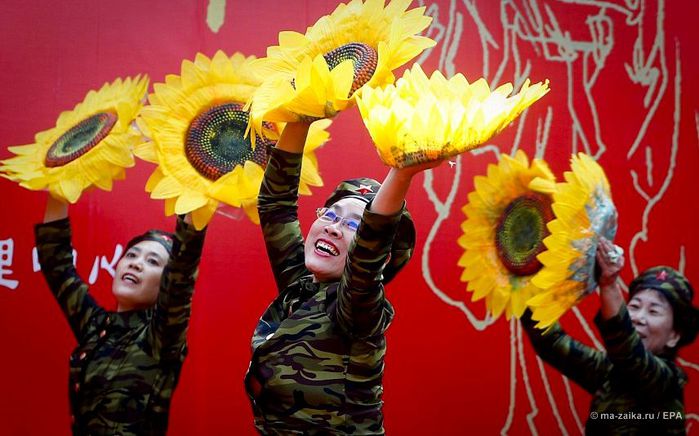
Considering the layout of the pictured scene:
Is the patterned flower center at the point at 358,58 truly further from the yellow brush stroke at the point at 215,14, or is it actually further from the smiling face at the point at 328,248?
the yellow brush stroke at the point at 215,14

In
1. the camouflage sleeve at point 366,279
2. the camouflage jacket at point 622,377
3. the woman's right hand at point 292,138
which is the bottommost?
the camouflage jacket at point 622,377

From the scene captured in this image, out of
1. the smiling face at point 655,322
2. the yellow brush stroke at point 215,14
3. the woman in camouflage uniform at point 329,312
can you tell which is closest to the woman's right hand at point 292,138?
the woman in camouflage uniform at point 329,312

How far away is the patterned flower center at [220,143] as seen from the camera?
6.77 feet

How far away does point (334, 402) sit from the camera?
5.24 ft

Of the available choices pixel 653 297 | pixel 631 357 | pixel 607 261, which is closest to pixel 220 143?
pixel 607 261

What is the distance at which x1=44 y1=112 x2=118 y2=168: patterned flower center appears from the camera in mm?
2273

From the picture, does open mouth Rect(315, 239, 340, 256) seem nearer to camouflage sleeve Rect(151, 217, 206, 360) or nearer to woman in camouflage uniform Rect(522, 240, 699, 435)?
camouflage sleeve Rect(151, 217, 206, 360)

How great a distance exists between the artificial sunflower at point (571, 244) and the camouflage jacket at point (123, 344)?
833 mm

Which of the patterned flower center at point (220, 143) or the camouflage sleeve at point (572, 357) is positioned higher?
the patterned flower center at point (220, 143)

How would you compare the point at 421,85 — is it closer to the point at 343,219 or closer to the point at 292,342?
the point at 343,219

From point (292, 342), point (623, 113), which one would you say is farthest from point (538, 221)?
point (292, 342)

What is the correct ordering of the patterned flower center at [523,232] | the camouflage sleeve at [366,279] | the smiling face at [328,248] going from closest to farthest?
the camouflage sleeve at [366,279] < the smiling face at [328,248] < the patterned flower center at [523,232]

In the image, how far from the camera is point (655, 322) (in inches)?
104

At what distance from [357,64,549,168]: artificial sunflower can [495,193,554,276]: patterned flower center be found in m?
1.12
